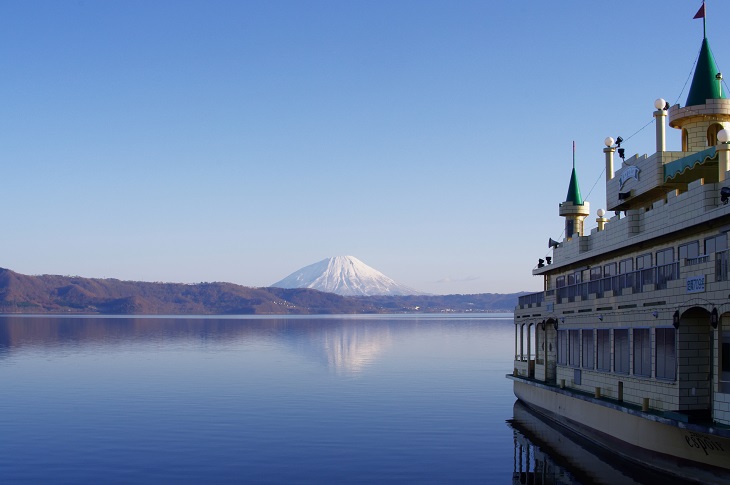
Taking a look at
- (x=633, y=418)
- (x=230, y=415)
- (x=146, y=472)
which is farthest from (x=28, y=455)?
(x=633, y=418)

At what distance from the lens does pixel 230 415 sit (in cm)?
4584

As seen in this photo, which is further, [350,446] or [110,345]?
[110,345]

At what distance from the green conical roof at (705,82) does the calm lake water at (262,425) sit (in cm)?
1606

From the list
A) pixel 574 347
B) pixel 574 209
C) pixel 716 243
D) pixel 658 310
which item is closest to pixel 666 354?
pixel 658 310

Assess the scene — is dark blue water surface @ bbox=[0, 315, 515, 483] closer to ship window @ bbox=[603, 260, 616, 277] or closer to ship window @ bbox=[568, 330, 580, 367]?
ship window @ bbox=[568, 330, 580, 367]

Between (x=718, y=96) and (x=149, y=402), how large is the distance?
35.5 meters

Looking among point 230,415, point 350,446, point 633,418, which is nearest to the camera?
point 633,418

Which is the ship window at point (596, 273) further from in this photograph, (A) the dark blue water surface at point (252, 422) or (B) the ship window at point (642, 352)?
(A) the dark blue water surface at point (252, 422)

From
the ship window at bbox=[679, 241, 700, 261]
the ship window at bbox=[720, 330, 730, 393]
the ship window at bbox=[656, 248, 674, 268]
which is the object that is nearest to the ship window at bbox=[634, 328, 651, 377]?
the ship window at bbox=[656, 248, 674, 268]

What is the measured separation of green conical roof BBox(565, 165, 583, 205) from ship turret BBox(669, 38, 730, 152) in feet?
53.6

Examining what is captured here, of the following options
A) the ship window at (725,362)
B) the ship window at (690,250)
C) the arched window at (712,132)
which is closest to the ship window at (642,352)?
the ship window at (690,250)

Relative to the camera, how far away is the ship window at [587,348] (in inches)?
1502

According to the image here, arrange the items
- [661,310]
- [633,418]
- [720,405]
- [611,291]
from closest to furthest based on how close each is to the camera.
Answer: [720,405] < [661,310] < [633,418] < [611,291]

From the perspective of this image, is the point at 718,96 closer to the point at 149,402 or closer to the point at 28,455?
the point at 28,455
